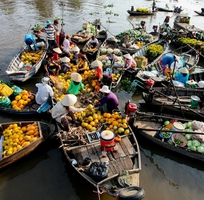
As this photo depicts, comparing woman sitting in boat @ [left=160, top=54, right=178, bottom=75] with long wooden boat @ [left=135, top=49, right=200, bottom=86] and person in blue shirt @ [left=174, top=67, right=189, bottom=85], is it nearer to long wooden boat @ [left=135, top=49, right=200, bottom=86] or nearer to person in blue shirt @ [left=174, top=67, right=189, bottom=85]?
long wooden boat @ [left=135, top=49, right=200, bottom=86]

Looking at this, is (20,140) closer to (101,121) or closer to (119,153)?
(101,121)

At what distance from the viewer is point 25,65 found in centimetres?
1289

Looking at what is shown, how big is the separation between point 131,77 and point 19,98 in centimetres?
710

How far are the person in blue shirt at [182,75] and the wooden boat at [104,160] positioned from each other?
578cm

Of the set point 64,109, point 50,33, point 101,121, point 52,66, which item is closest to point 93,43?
point 50,33

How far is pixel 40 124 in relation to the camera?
856cm

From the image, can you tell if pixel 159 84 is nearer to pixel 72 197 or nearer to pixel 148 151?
pixel 148 151

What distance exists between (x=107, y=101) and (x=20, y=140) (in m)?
3.73

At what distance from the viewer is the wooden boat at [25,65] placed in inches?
463

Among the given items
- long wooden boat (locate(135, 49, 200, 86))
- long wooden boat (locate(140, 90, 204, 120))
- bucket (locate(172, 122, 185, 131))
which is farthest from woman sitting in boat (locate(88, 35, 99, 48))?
bucket (locate(172, 122, 185, 131))

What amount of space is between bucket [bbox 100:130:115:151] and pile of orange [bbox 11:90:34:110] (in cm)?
485

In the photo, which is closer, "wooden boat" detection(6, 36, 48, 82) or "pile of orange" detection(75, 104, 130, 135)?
"pile of orange" detection(75, 104, 130, 135)

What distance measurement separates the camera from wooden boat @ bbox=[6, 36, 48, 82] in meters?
11.7

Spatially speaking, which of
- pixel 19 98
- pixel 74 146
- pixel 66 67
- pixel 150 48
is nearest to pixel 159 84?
pixel 150 48
